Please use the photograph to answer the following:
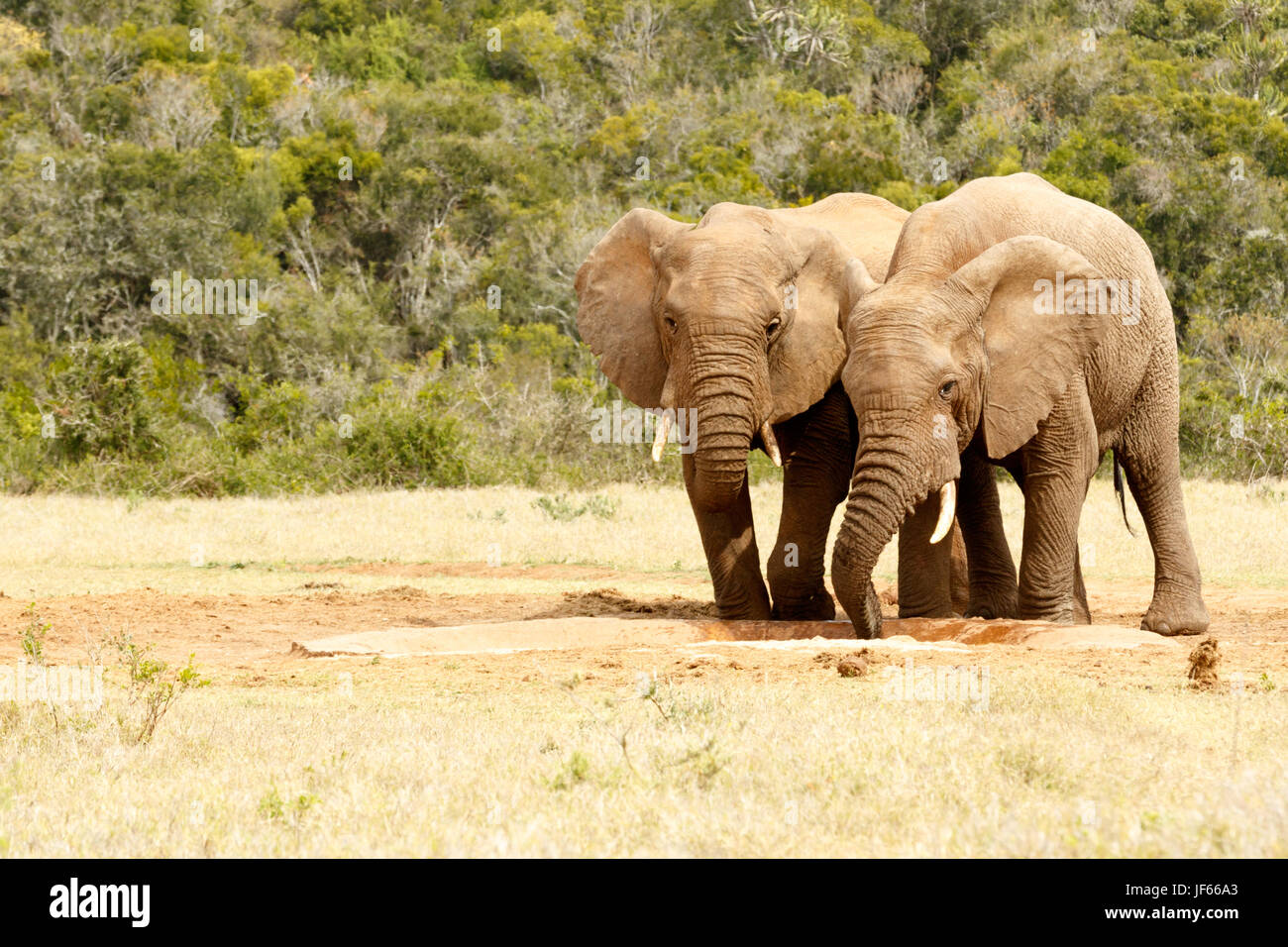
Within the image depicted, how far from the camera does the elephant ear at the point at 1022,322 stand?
328 inches

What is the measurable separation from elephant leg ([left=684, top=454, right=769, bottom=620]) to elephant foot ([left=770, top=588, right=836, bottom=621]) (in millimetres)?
229

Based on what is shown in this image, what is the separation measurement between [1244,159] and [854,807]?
3038cm

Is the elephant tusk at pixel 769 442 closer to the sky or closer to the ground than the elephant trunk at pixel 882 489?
closer to the sky

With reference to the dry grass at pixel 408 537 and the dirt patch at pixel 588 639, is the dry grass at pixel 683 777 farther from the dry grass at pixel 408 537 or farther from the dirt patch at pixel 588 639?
the dry grass at pixel 408 537

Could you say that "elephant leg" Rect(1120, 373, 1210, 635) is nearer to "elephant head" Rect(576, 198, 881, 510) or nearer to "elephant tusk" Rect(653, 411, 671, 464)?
"elephant head" Rect(576, 198, 881, 510)

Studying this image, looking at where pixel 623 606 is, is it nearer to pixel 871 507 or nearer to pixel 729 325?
pixel 729 325

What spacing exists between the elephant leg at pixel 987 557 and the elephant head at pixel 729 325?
138cm

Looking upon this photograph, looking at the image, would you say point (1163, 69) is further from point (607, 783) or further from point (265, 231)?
point (607, 783)

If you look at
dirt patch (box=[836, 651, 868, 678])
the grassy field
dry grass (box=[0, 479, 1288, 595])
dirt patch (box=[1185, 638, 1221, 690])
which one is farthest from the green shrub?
dirt patch (box=[1185, 638, 1221, 690])

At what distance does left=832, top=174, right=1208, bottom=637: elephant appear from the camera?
8.05 meters

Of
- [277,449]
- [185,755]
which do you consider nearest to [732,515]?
[185,755]

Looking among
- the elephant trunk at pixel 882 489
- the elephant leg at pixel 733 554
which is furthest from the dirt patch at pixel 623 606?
the elephant trunk at pixel 882 489

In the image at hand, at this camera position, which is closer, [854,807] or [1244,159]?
[854,807]

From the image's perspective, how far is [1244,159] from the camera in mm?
32125
